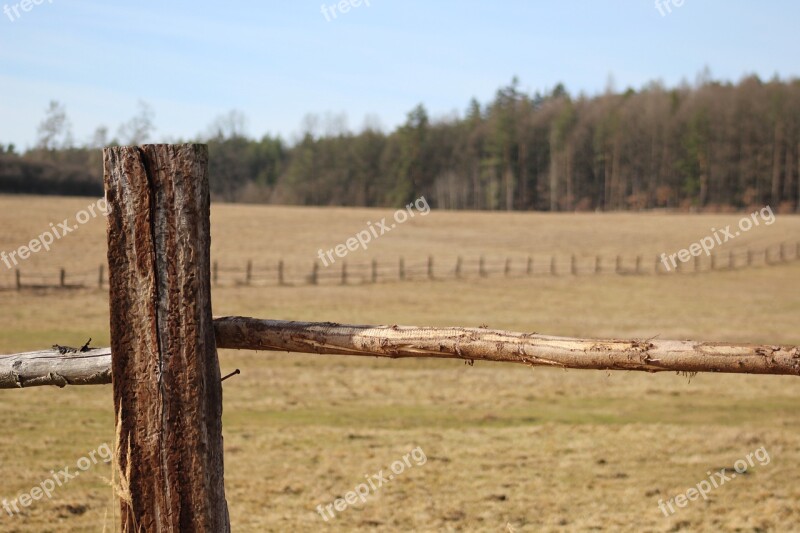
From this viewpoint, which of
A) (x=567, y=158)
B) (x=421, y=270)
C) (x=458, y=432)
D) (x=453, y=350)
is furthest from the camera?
(x=567, y=158)

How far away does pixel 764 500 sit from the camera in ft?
21.1

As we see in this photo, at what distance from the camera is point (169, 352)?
258 centimetres

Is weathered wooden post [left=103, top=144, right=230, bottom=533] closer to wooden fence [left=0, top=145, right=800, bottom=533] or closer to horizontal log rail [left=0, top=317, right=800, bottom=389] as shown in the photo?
wooden fence [left=0, top=145, right=800, bottom=533]

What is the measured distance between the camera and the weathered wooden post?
255cm

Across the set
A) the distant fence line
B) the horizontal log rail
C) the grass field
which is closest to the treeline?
the distant fence line

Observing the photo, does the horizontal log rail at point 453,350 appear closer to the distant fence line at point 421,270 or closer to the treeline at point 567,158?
the distant fence line at point 421,270

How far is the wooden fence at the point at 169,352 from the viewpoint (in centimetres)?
255

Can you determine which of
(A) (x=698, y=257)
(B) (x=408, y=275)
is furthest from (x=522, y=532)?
(A) (x=698, y=257)

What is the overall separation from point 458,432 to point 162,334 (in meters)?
7.43

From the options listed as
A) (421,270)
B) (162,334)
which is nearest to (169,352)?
(162,334)

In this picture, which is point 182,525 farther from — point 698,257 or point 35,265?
point 698,257

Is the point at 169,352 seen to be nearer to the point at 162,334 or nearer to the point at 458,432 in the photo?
the point at 162,334

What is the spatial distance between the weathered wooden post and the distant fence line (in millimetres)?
27820

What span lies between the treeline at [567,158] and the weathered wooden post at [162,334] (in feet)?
259
